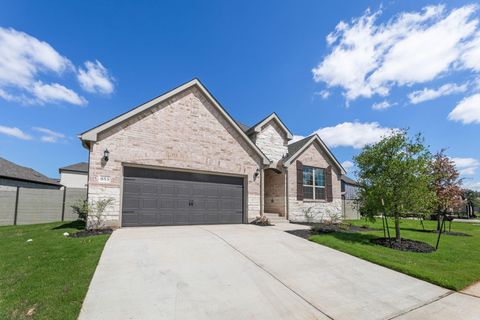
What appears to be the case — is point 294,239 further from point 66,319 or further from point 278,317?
point 66,319

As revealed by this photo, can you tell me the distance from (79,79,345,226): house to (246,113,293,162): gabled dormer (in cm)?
188

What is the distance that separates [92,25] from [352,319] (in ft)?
48.7

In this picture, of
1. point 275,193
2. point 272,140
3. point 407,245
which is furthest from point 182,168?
point 407,245

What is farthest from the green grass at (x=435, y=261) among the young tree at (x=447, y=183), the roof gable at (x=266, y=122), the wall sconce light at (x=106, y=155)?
the roof gable at (x=266, y=122)

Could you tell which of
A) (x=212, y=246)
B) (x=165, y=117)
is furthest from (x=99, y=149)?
(x=212, y=246)

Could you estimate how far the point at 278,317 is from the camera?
3.54 m

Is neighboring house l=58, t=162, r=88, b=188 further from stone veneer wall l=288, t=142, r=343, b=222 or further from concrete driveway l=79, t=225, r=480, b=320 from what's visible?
concrete driveway l=79, t=225, r=480, b=320

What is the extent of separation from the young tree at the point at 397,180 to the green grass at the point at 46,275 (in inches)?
369

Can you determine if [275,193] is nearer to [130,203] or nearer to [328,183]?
[328,183]

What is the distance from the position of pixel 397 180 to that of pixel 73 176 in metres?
39.7

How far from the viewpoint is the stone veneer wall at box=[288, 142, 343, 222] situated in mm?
15219

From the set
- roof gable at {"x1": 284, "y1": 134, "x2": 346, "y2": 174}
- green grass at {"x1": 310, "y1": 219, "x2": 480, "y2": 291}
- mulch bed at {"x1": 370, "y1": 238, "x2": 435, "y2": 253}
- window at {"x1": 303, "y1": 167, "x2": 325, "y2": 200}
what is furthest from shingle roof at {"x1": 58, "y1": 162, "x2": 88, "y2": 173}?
mulch bed at {"x1": 370, "y1": 238, "x2": 435, "y2": 253}

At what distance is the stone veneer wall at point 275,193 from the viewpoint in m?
15.2

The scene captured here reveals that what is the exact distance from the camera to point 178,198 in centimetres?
1109
